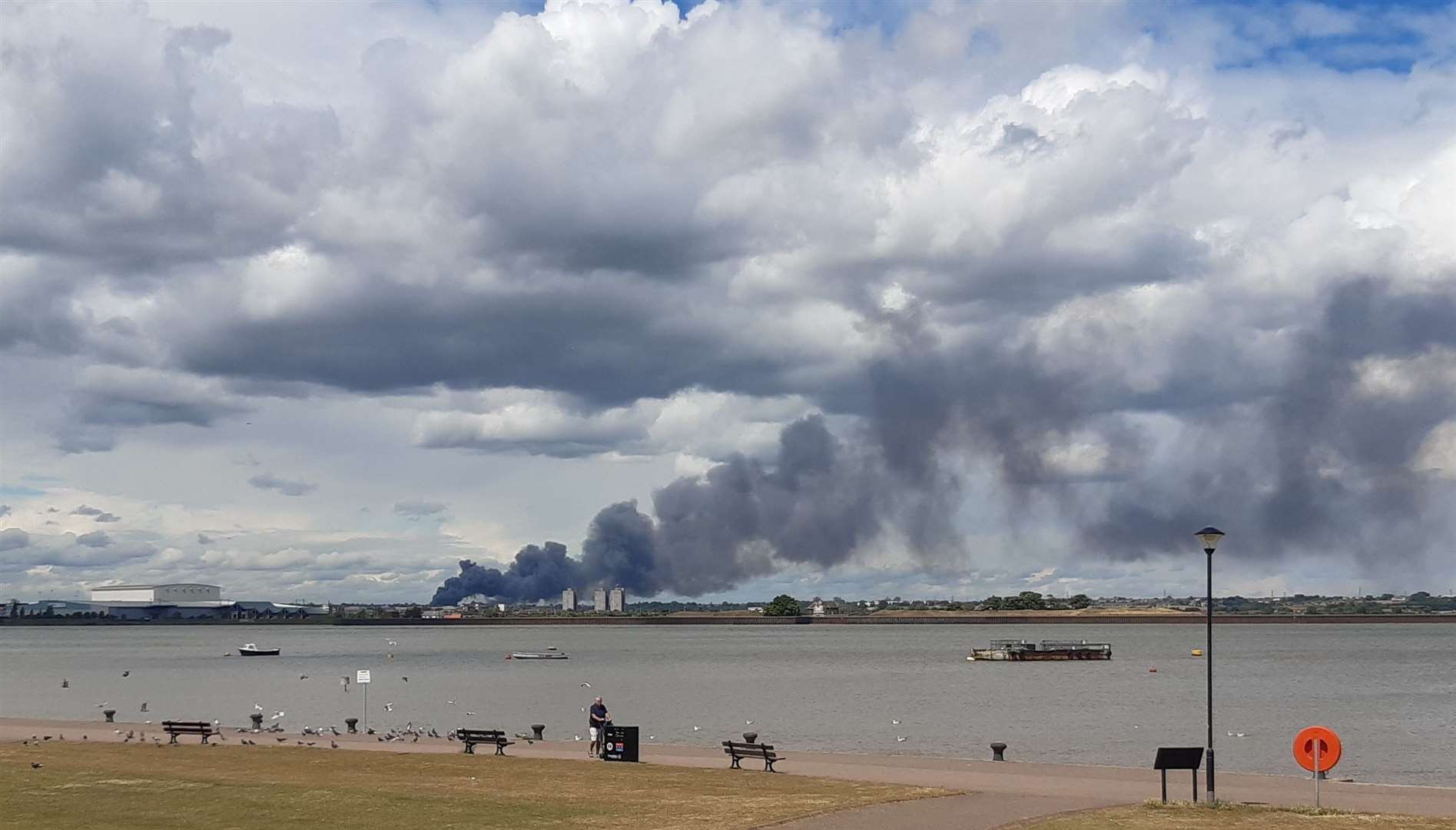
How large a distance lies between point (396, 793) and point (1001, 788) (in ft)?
53.8

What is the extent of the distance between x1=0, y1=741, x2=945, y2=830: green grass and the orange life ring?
30.4 feet

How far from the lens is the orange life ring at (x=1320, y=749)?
33250 millimetres

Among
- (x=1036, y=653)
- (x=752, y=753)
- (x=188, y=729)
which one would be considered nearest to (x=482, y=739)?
(x=752, y=753)

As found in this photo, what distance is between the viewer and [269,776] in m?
41.9

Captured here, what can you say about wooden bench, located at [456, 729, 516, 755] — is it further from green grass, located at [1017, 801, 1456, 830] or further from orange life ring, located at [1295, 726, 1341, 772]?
orange life ring, located at [1295, 726, 1341, 772]

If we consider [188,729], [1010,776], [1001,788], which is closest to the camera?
[1001,788]

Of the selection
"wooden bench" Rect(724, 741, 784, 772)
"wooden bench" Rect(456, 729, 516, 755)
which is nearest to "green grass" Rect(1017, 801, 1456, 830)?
"wooden bench" Rect(724, 741, 784, 772)

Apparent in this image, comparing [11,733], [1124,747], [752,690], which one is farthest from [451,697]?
[1124,747]

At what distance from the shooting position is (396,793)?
36781 millimetres

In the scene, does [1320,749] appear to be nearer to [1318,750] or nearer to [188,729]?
[1318,750]

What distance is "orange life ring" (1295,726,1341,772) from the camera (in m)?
33.2

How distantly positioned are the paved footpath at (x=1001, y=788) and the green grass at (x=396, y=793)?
161 cm

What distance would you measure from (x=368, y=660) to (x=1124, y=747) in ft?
476

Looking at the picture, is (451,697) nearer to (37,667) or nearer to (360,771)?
(360,771)
